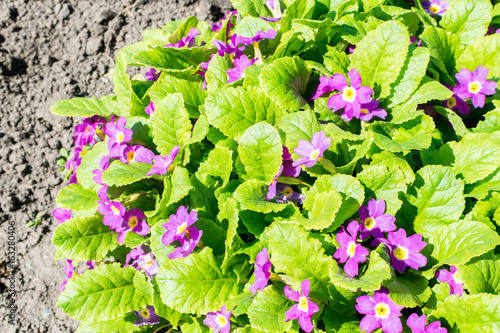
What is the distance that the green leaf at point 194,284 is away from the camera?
214 cm

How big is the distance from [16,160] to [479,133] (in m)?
4.16

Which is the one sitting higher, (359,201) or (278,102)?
(278,102)

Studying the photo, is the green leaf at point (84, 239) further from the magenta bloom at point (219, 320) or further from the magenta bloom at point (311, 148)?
the magenta bloom at point (311, 148)

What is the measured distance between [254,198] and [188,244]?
1.39ft

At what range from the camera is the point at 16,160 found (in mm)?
4285

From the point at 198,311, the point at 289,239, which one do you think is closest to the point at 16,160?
the point at 198,311

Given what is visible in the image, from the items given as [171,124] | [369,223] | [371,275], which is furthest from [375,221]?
[171,124]

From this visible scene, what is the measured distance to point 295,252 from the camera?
2.03 meters

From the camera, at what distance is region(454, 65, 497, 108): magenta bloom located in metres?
2.55

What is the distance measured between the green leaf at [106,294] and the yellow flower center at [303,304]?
2.85 feet

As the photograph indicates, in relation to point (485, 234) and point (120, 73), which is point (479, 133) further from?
point (120, 73)

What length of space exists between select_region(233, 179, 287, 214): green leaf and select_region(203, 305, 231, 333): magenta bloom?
23.2 inches

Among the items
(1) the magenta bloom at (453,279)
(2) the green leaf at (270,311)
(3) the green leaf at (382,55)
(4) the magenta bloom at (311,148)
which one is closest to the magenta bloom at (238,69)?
(3) the green leaf at (382,55)

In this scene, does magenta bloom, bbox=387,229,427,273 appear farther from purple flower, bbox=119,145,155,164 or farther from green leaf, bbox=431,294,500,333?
purple flower, bbox=119,145,155,164
